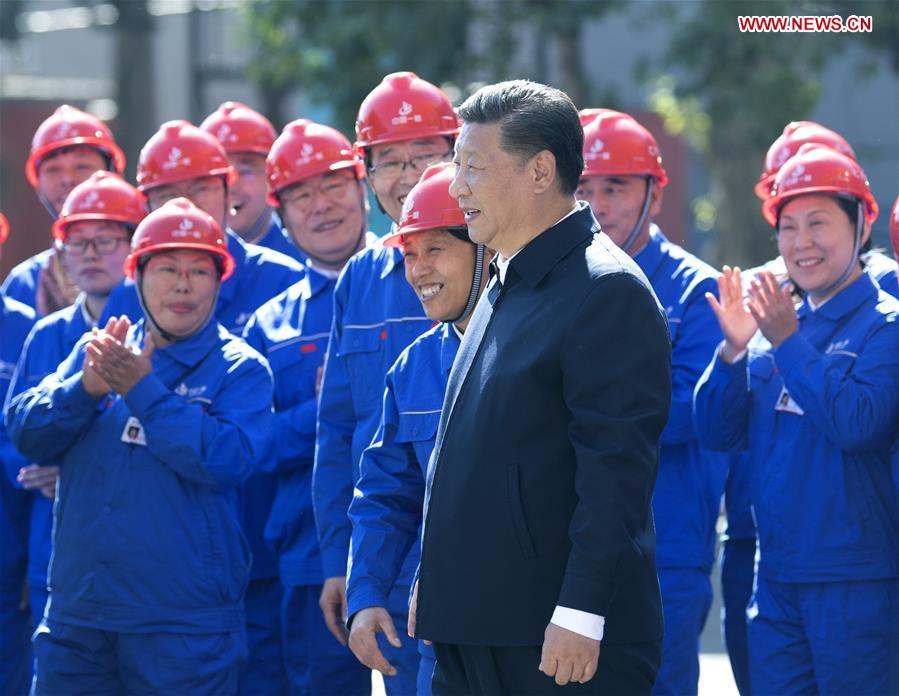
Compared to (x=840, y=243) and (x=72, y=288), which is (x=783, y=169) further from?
(x=72, y=288)

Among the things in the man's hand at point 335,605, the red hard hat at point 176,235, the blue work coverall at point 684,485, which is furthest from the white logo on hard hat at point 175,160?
the man's hand at point 335,605

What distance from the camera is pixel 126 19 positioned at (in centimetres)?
2148

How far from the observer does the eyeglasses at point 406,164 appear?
5973 millimetres

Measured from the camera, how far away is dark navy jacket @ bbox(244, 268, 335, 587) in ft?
19.9

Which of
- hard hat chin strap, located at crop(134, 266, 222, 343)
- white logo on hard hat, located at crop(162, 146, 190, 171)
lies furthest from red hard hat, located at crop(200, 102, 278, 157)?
hard hat chin strap, located at crop(134, 266, 222, 343)

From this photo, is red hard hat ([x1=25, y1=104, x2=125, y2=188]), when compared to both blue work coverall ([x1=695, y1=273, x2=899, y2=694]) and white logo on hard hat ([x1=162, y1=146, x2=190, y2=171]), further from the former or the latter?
blue work coverall ([x1=695, y1=273, x2=899, y2=694])

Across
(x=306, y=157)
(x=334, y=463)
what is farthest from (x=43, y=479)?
(x=306, y=157)

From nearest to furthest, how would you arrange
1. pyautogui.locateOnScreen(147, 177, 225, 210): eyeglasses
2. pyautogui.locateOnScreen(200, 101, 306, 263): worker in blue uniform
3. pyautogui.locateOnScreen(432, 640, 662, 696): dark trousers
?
pyautogui.locateOnScreen(432, 640, 662, 696): dark trousers → pyautogui.locateOnScreen(147, 177, 225, 210): eyeglasses → pyautogui.locateOnScreen(200, 101, 306, 263): worker in blue uniform

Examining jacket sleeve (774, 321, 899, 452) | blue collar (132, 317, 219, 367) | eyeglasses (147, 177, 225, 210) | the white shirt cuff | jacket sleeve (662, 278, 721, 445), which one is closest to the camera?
the white shirt cuff

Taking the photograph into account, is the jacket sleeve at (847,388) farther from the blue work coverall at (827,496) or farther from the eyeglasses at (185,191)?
the eyeglasses at (185,191)

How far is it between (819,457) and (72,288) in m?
3.65

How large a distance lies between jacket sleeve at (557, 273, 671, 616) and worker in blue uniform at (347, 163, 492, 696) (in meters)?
1.03

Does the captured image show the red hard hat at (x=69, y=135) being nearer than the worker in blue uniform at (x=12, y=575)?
No

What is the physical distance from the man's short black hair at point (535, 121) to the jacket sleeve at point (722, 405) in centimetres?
175
